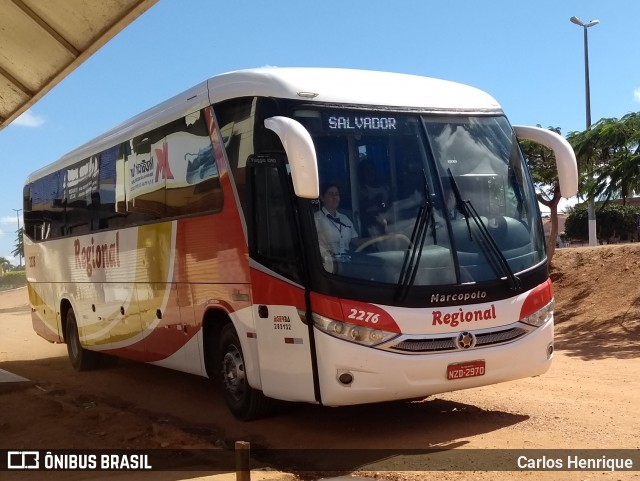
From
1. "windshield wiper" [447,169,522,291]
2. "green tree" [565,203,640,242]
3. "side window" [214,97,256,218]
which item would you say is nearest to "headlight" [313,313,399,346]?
"windshield wiper" [447,169,522,291]

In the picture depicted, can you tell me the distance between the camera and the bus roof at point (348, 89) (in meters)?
7.59

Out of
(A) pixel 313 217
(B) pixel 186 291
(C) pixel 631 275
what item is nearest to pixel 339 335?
(A) pixel 313 217

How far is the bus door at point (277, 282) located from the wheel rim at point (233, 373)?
0.69 meters

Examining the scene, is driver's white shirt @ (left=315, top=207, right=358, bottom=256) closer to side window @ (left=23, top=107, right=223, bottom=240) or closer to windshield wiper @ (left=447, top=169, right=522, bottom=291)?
windshield wiper @ (left=447, top=169, right=522, bottom=291)

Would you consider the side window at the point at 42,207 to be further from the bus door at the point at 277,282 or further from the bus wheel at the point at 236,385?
the bus door at the point at 277,282

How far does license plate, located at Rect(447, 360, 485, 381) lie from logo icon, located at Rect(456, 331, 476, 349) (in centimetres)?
16

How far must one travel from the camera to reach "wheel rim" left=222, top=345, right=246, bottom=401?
838cm

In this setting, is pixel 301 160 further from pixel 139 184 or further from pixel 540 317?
pixel 139 184

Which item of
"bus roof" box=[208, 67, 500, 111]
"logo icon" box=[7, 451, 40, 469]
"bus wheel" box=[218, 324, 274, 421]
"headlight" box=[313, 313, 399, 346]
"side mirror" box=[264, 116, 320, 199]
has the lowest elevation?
"logo icon" box=[7, 451, 40, 469]

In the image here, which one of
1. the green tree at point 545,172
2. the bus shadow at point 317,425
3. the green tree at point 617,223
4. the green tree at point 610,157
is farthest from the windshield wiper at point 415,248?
the green tree at point 617,223

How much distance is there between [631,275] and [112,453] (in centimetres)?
1605

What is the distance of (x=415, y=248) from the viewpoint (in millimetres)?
7203

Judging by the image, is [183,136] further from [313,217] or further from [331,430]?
[331,430]

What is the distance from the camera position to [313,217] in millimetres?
7184
